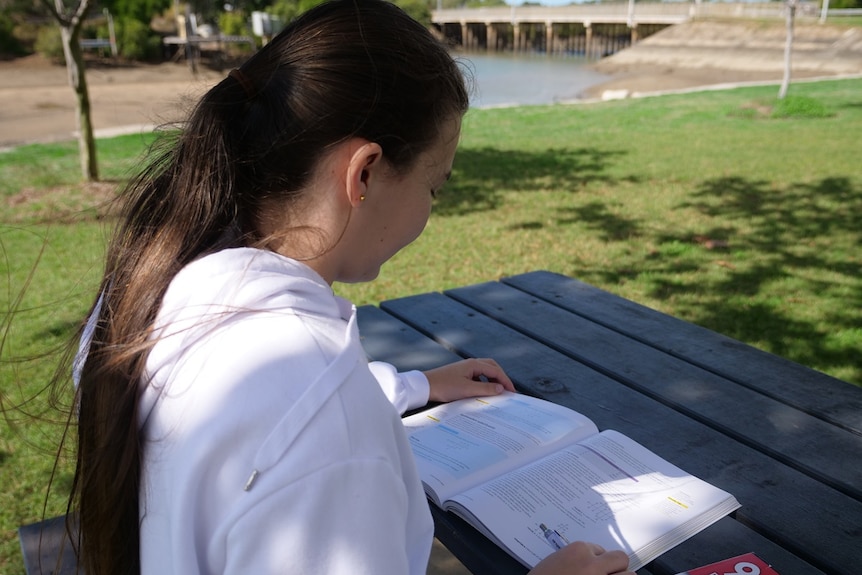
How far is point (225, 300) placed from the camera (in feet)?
3.05

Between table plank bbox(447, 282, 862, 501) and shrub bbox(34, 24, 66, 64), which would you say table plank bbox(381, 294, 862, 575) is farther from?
shrub bbox(34, 24, 66, 64)

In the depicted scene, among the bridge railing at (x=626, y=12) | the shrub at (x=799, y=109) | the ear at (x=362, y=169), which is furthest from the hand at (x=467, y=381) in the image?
the bridge railing at (x=626, y=12)

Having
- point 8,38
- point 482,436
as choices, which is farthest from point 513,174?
point 8,38

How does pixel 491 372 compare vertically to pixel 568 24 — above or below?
above

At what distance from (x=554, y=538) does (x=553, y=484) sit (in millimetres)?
148

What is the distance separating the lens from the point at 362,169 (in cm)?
111

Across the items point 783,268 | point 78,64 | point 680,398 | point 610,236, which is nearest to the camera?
point 680,398

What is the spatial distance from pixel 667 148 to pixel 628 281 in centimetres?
513

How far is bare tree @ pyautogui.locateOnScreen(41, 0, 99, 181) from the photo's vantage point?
6.90 metres

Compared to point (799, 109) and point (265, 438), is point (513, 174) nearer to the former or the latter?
point (799, 109)

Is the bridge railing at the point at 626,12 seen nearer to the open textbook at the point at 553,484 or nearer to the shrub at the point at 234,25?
the shrub at the point at 234,25

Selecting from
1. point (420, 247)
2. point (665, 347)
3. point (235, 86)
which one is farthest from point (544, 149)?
point (235, 86)

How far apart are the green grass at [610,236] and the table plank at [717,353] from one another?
4.75 ft

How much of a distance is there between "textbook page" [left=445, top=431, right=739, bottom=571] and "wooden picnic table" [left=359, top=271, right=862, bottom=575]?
1.1 inches
